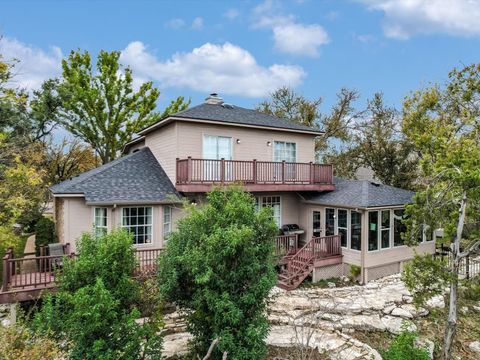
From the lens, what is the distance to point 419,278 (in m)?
7.65

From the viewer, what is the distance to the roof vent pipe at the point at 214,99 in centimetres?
1833

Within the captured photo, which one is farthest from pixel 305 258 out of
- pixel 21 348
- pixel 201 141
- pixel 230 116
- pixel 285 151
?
pixel 21 348

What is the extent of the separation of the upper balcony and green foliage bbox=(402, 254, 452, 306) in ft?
21.8

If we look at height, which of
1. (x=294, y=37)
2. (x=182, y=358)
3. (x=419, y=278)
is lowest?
(x=182, y=358)

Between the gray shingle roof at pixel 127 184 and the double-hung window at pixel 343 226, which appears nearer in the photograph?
the gray shingle roof at pixel 127 184

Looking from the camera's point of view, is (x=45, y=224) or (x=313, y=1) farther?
(x=313, y=1)

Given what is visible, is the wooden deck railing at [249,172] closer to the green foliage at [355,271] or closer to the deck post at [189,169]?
the deck post at [189,169]

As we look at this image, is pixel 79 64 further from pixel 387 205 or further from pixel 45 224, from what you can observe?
pixel 387 205

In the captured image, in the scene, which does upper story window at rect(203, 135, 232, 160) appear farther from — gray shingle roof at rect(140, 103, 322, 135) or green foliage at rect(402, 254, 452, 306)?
green foliage at rect(402, 254, 452, 306)

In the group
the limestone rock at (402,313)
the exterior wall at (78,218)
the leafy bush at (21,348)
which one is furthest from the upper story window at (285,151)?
the leafy bush at (21,348)

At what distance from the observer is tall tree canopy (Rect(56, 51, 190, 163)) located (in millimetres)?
A: 26891

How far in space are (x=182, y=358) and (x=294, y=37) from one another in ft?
58.9

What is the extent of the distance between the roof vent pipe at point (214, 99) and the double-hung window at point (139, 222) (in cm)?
795

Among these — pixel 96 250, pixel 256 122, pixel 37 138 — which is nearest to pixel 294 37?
pixel 256 122
